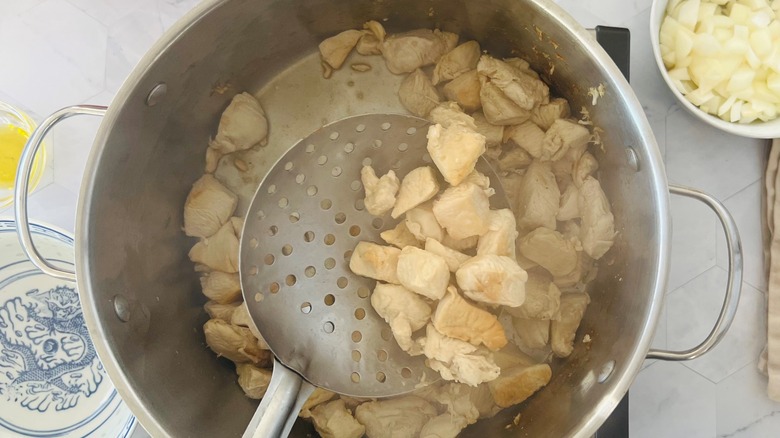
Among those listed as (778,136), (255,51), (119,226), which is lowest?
(778,136)

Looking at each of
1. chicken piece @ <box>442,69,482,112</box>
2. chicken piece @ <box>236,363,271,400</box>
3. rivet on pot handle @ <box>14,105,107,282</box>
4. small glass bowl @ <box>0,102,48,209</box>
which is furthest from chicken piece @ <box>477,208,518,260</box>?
small glass bowl @ <box>0,102,48,209</box>

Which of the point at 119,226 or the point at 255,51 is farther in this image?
the point at 255,51

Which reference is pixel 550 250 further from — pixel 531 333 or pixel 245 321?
pixel 245 321

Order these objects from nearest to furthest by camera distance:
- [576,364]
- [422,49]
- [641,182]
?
[641,182] → [576,364] → [422,49]

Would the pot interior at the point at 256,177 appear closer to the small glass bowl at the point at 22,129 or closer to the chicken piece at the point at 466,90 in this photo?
the chicken piece at the point at 466,90

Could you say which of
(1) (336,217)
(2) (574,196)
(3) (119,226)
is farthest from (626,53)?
(3) (119,226)

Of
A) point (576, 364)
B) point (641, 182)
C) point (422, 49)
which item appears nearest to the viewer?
point (641, 182)

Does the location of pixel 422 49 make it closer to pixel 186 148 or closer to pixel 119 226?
pixel 186 148
